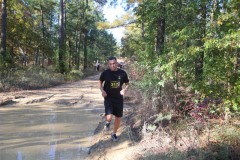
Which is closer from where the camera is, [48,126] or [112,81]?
[112,81]

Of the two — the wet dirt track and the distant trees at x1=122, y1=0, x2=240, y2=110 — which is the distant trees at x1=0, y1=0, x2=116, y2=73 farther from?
the distant trees at x1=122, y1=0, x2=240, y2=110

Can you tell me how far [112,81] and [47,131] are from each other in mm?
2706

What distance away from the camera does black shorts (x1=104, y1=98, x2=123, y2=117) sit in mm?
5992

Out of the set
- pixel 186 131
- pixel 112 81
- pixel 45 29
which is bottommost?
pixel 186 131

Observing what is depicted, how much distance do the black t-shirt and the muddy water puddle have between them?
1.40 m

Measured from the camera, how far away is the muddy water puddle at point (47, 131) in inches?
234

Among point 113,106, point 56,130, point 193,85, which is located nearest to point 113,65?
point 113,106

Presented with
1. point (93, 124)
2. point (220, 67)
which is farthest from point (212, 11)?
point (93, 124)

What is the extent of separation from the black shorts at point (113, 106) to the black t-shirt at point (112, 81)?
11 cm

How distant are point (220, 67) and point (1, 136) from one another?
5.26m

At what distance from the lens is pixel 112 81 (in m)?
5.91

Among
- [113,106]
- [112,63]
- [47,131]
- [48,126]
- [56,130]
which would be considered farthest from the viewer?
[48,126]

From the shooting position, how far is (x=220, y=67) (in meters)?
5.46

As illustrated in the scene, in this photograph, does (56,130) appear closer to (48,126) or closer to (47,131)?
(47,131)
